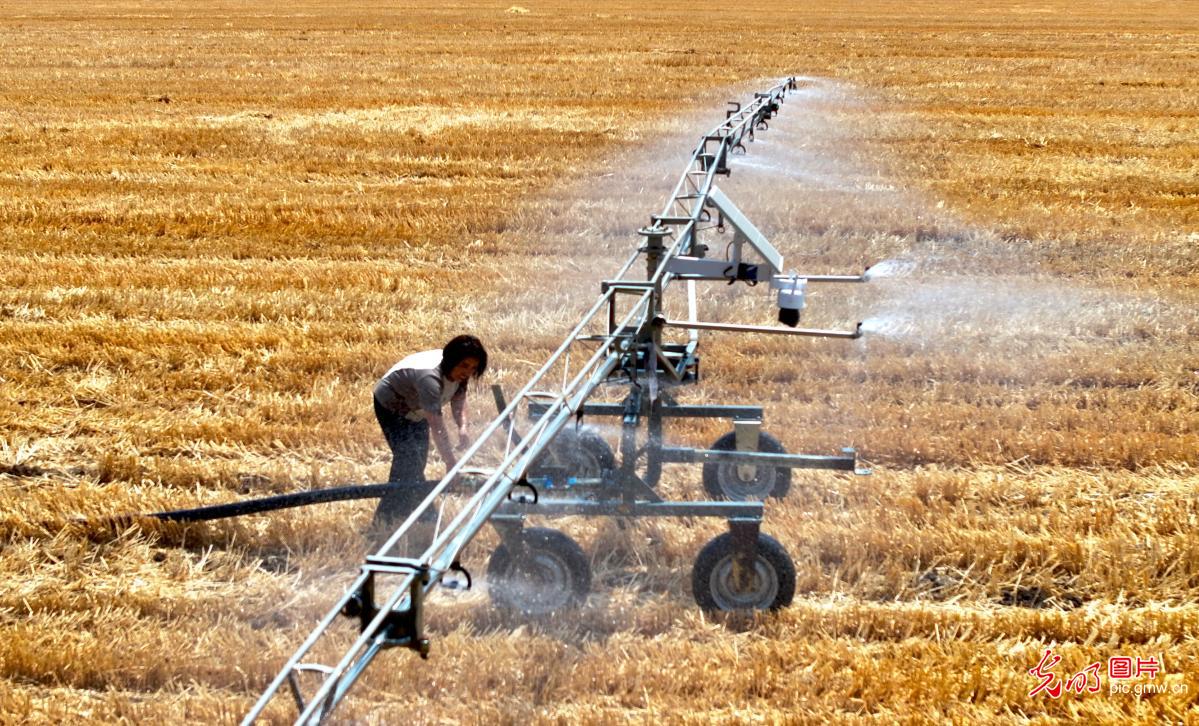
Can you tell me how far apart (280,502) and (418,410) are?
0.81m

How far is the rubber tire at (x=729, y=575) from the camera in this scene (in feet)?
17.1

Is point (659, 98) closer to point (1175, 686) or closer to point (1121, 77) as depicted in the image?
point (1121, 77)

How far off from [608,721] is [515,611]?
88 cm

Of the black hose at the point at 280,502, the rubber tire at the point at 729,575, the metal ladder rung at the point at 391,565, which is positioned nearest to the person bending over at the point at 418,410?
the black hose at the point at 280,502

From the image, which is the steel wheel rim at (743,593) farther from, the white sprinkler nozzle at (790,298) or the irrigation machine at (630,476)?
the white sprinkler nozzle at (790,298)

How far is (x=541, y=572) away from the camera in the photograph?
527cm

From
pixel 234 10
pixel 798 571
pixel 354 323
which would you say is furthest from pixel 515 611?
pixel 234 10

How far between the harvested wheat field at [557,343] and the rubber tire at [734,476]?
10 cm

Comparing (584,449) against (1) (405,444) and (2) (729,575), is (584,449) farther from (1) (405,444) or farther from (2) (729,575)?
(2) (729,575)

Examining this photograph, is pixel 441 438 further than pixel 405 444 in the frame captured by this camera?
No

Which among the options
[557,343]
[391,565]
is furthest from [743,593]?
[557,343]

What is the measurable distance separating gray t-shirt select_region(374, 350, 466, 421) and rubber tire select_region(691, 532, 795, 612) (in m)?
1.37

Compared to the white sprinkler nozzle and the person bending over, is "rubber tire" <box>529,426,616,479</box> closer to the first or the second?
the person bending over

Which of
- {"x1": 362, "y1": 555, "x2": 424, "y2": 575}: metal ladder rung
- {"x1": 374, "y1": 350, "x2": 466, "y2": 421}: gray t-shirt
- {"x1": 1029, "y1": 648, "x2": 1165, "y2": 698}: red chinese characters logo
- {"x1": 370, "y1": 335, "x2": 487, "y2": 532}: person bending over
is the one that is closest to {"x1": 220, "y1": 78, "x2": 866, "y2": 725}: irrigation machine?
{"x1": 370, "y1": 335, "x2": 487, "y2": 532}: person bending over
